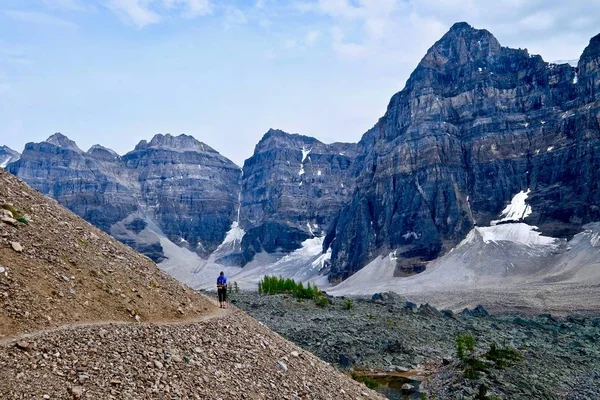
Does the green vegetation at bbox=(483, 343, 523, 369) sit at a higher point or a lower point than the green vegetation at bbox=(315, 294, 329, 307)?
lower

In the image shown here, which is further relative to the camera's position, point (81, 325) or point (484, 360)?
point (484, 360)

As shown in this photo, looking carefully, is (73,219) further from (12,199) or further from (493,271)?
(493,271)

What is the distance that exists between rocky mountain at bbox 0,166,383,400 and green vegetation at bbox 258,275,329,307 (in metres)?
46.7

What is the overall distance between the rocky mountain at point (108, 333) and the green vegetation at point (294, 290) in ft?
153

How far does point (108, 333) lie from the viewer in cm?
1661

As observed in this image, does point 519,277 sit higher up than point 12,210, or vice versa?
point 12,210

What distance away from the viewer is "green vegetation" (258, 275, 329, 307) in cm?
7150

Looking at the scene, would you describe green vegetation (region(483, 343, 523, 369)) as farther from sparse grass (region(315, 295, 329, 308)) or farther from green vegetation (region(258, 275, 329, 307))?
green vegetation (region(258, 275, 329, 307))

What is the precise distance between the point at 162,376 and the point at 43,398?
3513 millimetres

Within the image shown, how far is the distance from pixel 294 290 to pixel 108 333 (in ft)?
212

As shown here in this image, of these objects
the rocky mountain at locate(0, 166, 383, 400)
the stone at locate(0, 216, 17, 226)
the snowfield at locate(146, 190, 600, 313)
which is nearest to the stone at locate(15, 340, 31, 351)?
the rocky mountain at locate(0, 166, 383, 400)

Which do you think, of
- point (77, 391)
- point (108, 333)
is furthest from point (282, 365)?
point (77, 391)

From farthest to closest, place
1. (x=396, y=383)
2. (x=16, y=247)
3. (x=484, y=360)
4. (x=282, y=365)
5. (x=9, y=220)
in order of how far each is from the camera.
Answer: (x=396, y=383) < (x=484, y=360) < (x=282, y=365) < (x=9, y=220) < (x=16, y=247)

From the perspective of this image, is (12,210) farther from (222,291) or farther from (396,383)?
(396,383)
